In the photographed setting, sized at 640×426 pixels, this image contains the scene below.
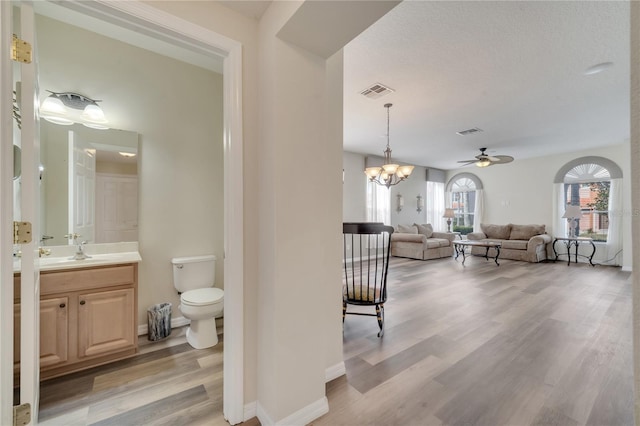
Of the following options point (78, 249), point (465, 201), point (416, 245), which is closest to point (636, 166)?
point (78, 249)

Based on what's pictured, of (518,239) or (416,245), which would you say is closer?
(416,245)

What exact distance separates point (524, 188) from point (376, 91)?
21.6 feet

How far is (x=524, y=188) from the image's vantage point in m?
7.53

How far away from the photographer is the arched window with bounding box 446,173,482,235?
8430 millimetres

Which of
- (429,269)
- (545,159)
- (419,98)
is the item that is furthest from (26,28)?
(545,159)

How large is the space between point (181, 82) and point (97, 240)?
176cm

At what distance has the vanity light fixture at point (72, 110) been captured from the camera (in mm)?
2244

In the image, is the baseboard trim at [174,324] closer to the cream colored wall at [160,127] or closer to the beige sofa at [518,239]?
the cream colored wall at [160,127]

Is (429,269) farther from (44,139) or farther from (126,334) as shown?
(44,139)

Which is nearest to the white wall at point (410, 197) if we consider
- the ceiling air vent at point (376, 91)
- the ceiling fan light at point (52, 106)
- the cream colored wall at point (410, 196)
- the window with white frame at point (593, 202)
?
the cream colored wall at point (410, 196)

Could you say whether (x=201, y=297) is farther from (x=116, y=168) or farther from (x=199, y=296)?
(x=116, y=168)

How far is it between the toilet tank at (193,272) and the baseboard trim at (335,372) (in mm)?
1548

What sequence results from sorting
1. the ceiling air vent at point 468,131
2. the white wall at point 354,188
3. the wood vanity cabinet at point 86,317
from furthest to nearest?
the white wall at point 354,188 < the ceiling air vent at point 468,131 < the wood vanity cabinet at point 86,317

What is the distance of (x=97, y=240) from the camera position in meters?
2.46
